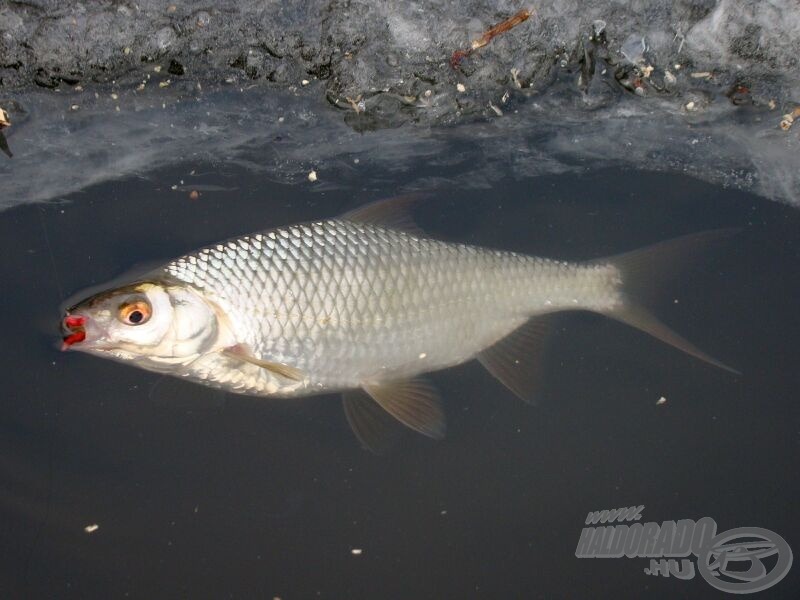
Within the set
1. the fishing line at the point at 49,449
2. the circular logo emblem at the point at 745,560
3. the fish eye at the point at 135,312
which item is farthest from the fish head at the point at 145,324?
the circular logo emblem at the point at 745,560

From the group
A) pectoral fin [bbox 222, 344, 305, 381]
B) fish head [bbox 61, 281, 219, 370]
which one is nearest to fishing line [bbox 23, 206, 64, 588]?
fish head [bbox 61, 281, 219, 370]

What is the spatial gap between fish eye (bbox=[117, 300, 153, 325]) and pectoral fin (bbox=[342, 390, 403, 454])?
75 cm

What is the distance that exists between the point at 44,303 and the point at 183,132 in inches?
31.3

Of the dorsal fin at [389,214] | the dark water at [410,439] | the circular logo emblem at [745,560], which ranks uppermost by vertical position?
the dorsal fin at [389,214]

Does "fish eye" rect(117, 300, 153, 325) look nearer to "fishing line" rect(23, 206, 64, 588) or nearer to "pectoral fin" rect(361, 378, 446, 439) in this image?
"fishing line" rect(23, 206, 64, 588)

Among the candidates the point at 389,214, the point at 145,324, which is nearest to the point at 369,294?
the point at 389,214

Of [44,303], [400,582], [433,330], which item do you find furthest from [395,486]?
[44,303]

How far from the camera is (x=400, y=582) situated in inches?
98.0

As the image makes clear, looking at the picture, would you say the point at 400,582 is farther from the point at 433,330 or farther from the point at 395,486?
the point at 433,330

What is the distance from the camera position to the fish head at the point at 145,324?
7.13ft

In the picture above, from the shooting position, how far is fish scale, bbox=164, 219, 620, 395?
235cm

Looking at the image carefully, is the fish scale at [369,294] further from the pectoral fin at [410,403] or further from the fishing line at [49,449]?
the fishing line at [49,449]

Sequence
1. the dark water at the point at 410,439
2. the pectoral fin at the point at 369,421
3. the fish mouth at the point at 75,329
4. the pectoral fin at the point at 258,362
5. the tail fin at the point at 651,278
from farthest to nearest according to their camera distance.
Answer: the tail fin at the point at 651,278, the pectoral fin at the point at 369,421, the dark water at the point at 410,439, the pectoral fin at the point at 258,362, the fish mouth at the point at 75,329

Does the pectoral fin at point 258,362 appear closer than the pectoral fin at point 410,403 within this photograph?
Yes
